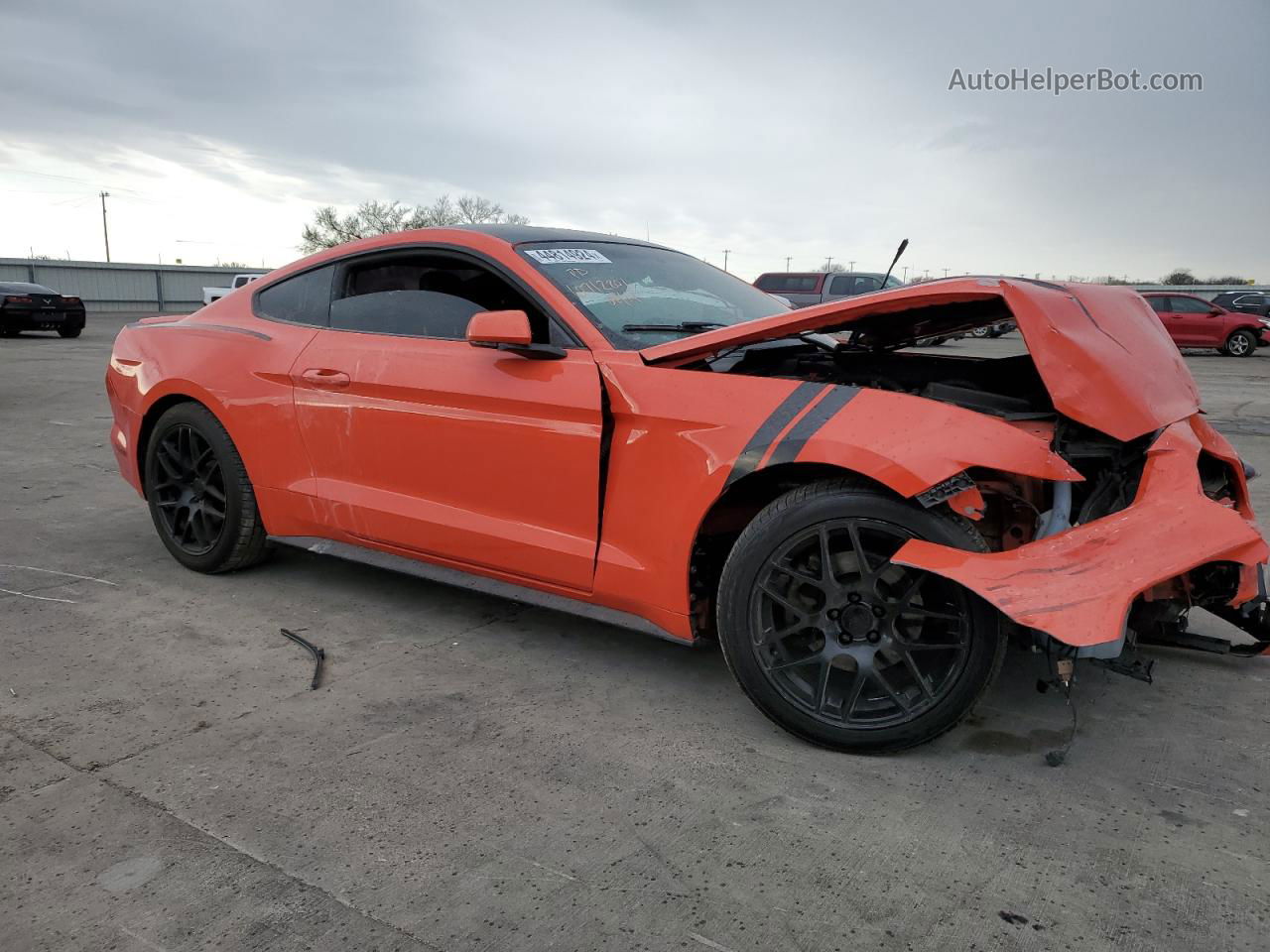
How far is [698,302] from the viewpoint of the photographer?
3623mm

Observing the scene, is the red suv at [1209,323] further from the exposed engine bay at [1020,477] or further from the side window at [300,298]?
the side window at [300,298]

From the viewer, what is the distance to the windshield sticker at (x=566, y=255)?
3.41 meters

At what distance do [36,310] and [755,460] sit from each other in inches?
873

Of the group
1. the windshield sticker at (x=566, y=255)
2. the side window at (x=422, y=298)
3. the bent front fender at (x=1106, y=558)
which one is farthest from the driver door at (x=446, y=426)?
the bent front fender at (x=1106, y=558)

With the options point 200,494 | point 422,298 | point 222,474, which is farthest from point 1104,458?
point 200,494

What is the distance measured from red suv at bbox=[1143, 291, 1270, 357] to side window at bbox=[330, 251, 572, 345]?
22.9 meters

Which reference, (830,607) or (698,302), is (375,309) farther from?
(830,607)

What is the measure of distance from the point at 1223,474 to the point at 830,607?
141cm


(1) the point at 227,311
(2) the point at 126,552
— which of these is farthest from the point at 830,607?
(2) the point at 126,552

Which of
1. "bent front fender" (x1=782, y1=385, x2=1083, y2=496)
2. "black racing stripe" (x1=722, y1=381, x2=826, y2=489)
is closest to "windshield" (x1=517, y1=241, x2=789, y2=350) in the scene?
"black racing stripe" (x1=722, y1=381, x2=826, y2=489)

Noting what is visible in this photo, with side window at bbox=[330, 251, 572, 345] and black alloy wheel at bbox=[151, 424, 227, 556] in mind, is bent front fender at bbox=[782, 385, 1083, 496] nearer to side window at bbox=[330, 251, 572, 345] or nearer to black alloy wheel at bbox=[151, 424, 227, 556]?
side window at bbox=[330, 251, 572, 345]

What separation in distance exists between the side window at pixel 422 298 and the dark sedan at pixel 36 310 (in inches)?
793

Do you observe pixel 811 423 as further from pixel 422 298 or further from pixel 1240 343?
pixel 1240 343

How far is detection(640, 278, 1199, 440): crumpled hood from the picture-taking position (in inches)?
99.0
